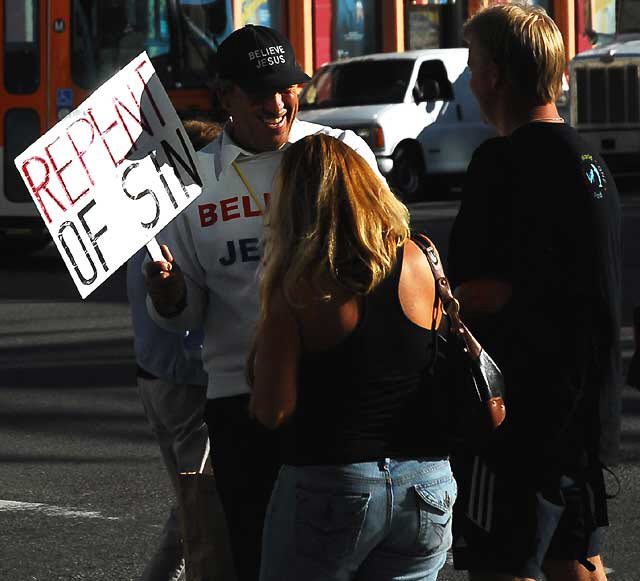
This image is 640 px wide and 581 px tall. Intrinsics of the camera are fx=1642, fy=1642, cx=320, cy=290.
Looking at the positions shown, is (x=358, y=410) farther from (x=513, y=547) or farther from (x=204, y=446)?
(x=204, y=446)

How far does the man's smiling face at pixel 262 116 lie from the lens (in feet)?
13.0

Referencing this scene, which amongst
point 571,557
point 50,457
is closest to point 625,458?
point 50,457

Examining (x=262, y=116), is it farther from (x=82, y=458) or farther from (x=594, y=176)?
(x=82, y=458)

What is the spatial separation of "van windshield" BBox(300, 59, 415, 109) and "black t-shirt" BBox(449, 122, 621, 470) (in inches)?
661

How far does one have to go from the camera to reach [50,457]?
7.34 metres

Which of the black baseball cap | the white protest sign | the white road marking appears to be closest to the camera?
the white protest sign

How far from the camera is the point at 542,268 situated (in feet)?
11.6

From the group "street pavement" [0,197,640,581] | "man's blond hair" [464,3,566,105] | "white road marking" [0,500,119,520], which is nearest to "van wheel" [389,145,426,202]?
"street pavement" [0,197,640,581]

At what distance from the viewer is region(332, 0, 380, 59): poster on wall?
30016 millimetres

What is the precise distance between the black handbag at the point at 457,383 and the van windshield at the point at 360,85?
17073 millimetres

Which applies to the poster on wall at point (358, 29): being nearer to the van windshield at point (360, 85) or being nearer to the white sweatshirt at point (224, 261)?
the van windshield at point (360, 85)

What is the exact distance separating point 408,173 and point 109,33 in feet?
19.1

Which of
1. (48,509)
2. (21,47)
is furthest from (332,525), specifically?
(21,47)

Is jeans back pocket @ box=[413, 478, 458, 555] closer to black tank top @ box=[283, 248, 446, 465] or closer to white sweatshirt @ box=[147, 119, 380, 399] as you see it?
black tank top @ box=[283, 248, 446, 465]
